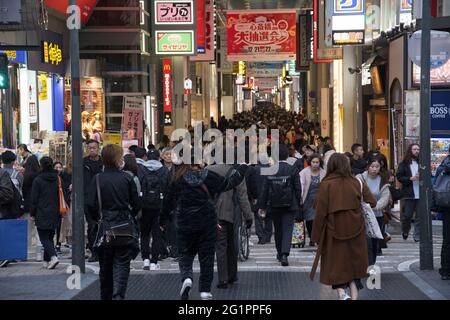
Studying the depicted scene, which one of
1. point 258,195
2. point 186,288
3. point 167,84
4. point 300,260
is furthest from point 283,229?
point 167,84

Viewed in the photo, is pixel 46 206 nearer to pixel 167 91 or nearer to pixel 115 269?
pixel 115 269

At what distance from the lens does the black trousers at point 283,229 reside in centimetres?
1402

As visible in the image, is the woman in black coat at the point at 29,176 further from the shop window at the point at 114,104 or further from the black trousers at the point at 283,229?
the shop window at the point at 114,104

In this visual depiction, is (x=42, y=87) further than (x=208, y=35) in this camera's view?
No

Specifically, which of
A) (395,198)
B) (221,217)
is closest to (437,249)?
(395,198)

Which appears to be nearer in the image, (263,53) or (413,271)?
(413,271)

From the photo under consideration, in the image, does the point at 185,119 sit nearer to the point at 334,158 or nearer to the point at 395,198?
the point at 395,198

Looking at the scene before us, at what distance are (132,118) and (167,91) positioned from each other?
1674 cm

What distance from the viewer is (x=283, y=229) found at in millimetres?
14195

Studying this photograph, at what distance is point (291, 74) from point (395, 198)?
249ft

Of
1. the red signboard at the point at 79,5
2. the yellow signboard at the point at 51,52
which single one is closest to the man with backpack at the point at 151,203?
the yellow signboard at the point at 51,52

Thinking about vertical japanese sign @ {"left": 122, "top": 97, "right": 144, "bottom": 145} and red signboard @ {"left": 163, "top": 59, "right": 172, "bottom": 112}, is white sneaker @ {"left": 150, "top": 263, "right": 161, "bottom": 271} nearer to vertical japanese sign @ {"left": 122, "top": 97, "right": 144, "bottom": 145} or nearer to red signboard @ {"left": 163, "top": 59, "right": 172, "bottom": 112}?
vertical japanese sign @ {"left": 122, "top": 97, "right": 144, "bottom": 145}

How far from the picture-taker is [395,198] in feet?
48.0

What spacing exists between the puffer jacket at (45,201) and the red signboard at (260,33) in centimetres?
3098
